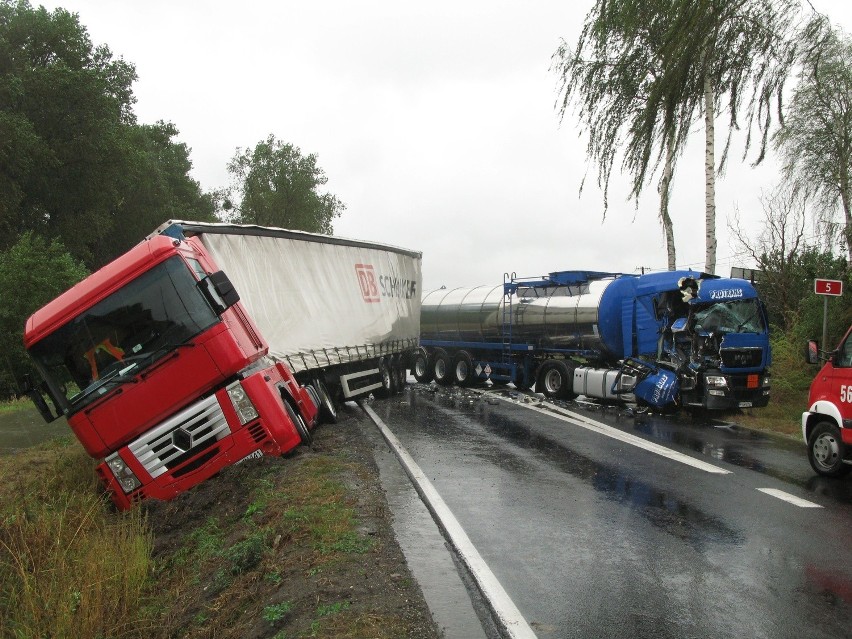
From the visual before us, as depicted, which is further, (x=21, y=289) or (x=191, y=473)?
(x=21, y=289)

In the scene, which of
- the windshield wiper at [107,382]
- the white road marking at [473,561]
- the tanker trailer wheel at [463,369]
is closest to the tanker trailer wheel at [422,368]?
the tanker trailer wheel at [463,369]

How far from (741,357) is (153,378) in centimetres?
1163

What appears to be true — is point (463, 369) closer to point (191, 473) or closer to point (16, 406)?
point (16, 406)

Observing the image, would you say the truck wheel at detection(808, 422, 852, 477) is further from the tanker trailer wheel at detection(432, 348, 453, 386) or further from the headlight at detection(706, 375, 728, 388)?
the tanker trailer wheel at detection(432, 348, 453, 386)

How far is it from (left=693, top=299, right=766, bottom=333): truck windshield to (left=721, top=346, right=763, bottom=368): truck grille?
47 centimetres

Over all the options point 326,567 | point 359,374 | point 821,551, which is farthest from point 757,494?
point 359,374

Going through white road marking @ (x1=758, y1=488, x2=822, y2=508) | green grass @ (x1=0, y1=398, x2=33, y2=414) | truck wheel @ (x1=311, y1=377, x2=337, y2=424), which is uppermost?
truck wheel @ (x1=311, y1=377, x2=337, y2=424)

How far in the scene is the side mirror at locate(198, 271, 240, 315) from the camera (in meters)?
8.52

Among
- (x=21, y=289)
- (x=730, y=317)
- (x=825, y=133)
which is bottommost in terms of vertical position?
(x=730, y=317)

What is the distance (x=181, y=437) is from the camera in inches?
325

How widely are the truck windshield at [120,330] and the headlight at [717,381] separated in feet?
33.7

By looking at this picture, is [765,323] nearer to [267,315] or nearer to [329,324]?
[329,324]

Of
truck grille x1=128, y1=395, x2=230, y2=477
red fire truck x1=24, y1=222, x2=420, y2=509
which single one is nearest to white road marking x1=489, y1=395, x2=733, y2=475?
red fire truck x1=24, y1=222, x2=420, y2=509

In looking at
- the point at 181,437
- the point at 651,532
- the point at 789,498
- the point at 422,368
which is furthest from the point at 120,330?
the point at 422,368
